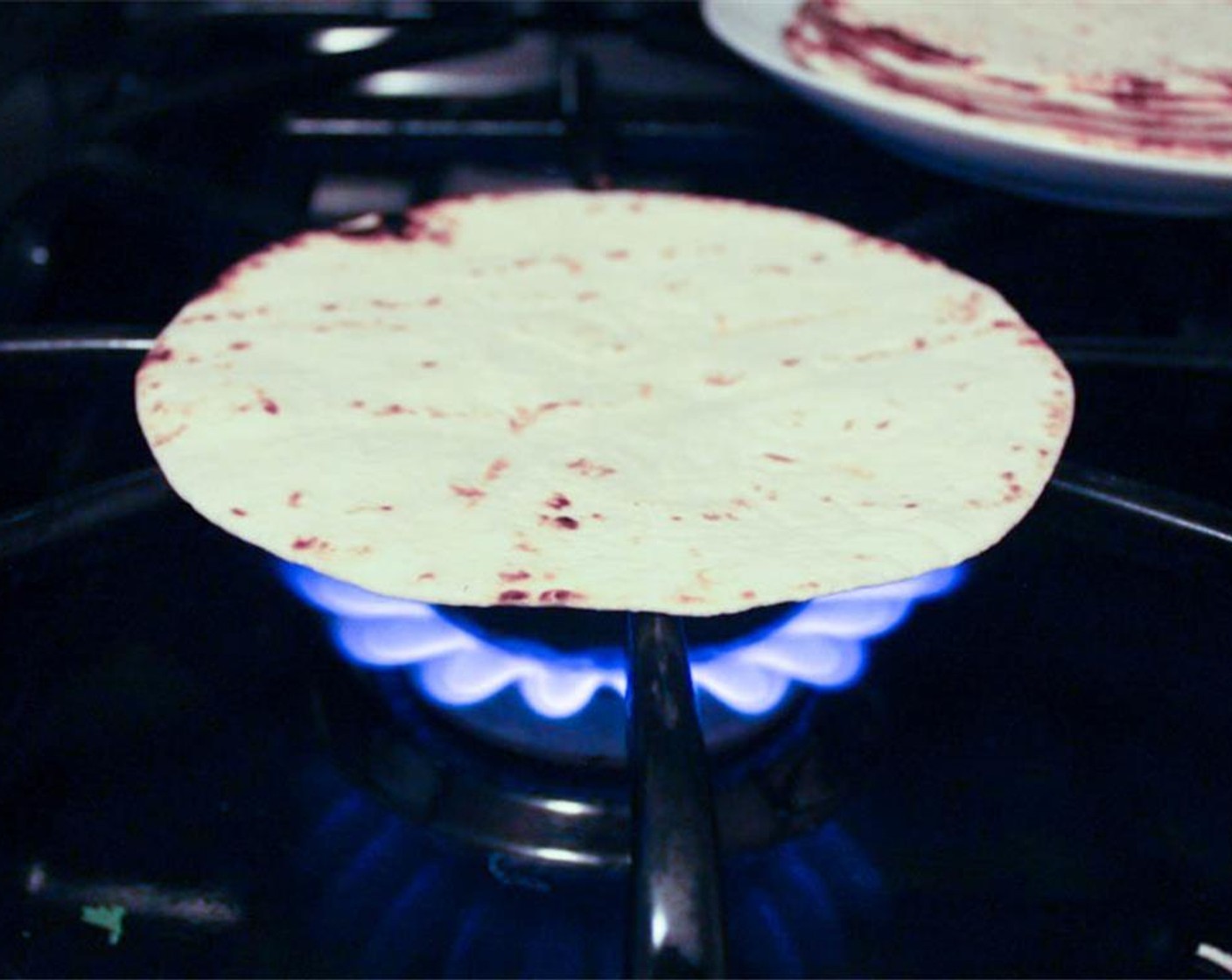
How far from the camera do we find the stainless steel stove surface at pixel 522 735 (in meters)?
0.51

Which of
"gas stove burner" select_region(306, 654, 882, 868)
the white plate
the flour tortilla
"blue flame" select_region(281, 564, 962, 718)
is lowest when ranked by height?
"gas stove burner" select_region(306, 654, 882, 868)

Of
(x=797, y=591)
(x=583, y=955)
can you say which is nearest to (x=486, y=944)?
(x=583, y=955)

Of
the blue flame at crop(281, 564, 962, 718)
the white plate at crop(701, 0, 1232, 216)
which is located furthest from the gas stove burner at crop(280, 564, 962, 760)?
the white plate at crop(701, 0, 1232, 216)

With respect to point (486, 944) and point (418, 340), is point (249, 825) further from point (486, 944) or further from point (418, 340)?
point (418, 340)

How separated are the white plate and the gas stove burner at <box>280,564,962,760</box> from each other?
0.33 m

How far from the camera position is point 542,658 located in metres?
0.56

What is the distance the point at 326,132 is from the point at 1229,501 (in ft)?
2.46

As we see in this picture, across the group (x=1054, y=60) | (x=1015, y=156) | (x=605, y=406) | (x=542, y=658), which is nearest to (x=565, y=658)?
(x=542, y=658)

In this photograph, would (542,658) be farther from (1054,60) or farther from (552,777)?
(1054,60)

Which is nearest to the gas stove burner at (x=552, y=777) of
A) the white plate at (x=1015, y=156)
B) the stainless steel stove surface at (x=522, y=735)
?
the stainless steel stove surface at (x=522, y=735)

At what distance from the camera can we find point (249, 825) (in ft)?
1.79

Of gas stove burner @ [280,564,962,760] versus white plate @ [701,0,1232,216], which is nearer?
gas stove burner @ [280,564,962,760]

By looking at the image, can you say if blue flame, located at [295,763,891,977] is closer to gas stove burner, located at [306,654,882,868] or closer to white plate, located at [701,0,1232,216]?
gas stove burner, located at [306,654,882,868]

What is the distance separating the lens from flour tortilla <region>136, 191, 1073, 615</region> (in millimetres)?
499
